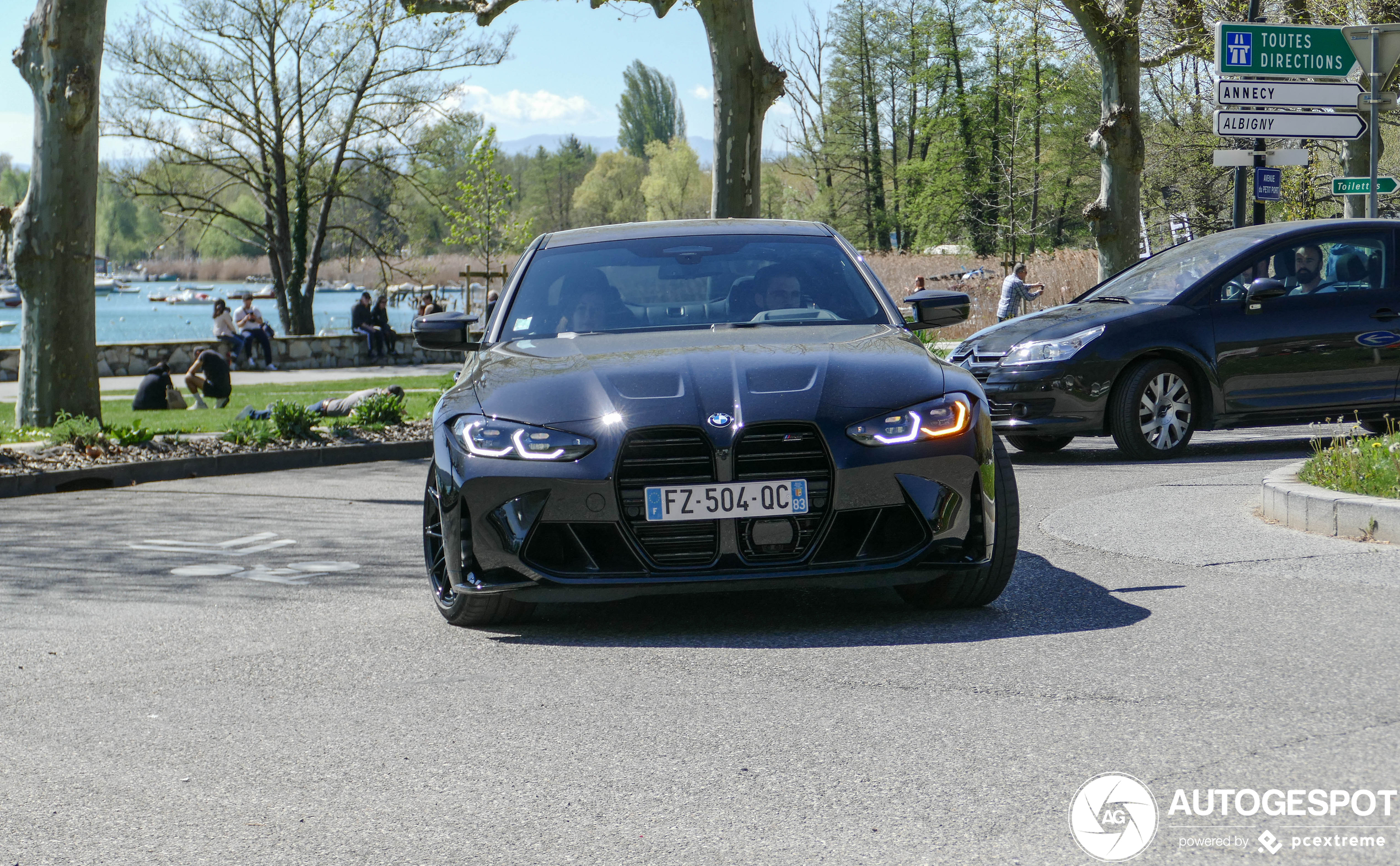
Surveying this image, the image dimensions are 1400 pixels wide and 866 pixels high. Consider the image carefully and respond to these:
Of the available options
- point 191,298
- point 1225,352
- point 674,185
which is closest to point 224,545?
point 1225,352

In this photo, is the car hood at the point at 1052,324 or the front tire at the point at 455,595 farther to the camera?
the car hood at the point at 1052,324

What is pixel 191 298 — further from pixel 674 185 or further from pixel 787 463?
pixel 787 463

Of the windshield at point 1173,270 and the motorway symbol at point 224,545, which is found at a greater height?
the windshield at point 1173,270

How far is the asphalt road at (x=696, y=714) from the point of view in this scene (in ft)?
10.4

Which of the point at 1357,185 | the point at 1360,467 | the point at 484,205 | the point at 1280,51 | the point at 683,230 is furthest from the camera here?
the point at 484,205

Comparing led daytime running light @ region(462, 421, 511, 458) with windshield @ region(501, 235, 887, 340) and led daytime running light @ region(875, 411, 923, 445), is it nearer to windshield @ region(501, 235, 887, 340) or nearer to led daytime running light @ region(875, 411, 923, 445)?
windshield @ region(501, 235, 887, 340)

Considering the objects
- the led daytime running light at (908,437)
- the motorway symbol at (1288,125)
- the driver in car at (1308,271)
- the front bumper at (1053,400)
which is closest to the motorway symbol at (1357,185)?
the motorway symbol at (1288,125)

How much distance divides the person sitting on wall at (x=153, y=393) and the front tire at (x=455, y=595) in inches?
565

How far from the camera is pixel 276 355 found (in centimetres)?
3203

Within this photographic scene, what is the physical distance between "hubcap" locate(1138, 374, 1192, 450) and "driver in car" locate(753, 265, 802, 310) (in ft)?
18.0

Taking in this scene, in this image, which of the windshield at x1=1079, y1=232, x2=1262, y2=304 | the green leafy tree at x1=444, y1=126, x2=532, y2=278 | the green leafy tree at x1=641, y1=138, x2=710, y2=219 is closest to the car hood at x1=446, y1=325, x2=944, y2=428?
the windshield at x1=1079, y1=232, x2=1262, y2=304

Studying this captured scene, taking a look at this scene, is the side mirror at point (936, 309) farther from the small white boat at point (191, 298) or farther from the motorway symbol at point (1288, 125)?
the small white boat at point (191, 298)

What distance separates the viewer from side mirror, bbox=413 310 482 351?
6.15 meters

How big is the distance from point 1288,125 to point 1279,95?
36 cm
